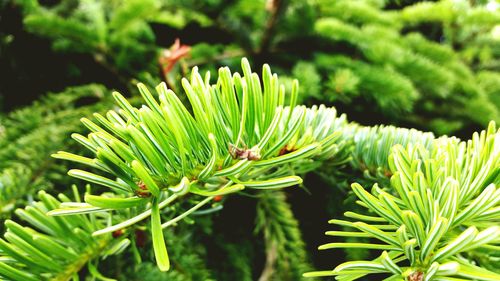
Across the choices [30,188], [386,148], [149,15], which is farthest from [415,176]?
[149,15]

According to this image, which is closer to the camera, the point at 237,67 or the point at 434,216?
the point at 434,216

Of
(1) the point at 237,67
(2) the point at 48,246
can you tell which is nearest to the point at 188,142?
(2) the point at 48,246

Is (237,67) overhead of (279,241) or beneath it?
overhead

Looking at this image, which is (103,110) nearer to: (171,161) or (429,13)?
(171,161)

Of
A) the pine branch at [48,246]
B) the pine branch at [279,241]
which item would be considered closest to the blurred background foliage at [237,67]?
the pine branch at [279,241]

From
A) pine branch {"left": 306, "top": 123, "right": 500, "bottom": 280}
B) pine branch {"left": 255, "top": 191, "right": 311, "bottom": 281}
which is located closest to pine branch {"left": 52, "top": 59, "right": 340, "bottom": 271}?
pine branch {"left": 306, "top": 123, "right": 500, "bottom": 280}

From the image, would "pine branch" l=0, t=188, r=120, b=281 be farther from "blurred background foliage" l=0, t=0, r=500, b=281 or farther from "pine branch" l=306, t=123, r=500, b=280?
"pine branch" l=306, t=123, r=500, b=280

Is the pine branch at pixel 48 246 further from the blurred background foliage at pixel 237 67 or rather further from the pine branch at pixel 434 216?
the pine branch at pixel 434 216

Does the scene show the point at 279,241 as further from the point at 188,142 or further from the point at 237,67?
the point at 237,67
